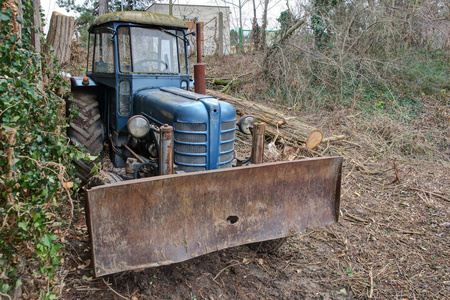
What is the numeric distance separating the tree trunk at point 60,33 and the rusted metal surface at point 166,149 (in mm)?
4344

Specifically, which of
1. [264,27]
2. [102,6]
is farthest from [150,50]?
[102,6]

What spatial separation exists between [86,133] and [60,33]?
304cm

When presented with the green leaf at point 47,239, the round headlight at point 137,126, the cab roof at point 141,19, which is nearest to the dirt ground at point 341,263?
the green leaf at point 47,239

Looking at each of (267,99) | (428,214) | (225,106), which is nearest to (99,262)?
(225,106)

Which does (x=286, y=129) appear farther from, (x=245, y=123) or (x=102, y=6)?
(x=102, y=6)

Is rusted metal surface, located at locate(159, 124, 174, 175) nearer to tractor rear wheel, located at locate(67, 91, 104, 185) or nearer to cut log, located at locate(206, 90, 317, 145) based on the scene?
tractor rear wheel, located at locate(67, 91, 104, 185)

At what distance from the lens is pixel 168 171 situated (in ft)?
10.7

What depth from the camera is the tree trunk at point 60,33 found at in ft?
20.7

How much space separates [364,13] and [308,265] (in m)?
8.79

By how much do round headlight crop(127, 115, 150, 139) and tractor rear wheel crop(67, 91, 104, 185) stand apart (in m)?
0.96

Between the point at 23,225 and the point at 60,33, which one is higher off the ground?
the point at 60,33

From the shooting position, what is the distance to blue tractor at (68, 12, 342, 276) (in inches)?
103

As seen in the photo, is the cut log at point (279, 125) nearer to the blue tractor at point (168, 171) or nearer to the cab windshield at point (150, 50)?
the blue tractor at point (168, 171)

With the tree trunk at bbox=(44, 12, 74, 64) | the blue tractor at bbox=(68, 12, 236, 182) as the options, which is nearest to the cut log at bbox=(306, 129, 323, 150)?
the blue tractor at bbox=(68, 12, 236, 182)
